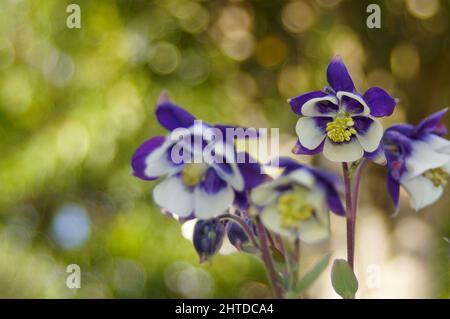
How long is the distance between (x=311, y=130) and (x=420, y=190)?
123 millimetres

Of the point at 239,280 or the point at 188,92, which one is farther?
the point at 239,280

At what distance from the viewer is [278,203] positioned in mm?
438

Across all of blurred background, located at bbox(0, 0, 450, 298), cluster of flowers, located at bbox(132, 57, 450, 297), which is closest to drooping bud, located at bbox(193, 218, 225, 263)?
cluster of flowers, located at bbox(132, 57, 450, 297)

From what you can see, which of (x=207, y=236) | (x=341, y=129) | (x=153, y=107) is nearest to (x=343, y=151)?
(x=341, y=129)

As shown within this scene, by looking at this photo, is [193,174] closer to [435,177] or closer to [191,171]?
[191,171]

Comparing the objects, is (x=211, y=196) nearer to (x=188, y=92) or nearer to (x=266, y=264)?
(x=266, y=264)

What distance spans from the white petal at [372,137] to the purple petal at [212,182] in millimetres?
115

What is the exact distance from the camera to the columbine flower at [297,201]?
432 mm

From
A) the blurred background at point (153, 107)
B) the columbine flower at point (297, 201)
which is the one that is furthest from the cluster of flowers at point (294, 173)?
the blurred background at point (153, 107)

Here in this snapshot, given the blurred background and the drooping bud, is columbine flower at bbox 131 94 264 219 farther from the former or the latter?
the blurred background

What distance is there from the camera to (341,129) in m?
0.51

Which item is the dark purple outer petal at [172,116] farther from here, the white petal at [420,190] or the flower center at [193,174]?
the white petal at [420,190]

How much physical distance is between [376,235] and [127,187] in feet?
2.77
